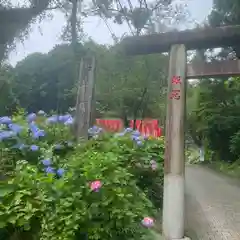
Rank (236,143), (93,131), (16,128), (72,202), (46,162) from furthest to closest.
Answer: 1. (236,143)
2. (93,131)
3. (16,128)
4. (46,162)
5. (72,202)

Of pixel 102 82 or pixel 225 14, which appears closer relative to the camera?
pixel 225 14

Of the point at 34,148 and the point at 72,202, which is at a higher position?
the point at 34,148

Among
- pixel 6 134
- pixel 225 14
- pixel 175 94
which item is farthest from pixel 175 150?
pixel 225 14

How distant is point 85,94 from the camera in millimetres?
5277

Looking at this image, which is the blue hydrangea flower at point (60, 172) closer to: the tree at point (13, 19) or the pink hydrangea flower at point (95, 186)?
the pink hydrangea flower at point (95, 186)

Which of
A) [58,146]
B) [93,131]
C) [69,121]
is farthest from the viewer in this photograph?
[93,131]

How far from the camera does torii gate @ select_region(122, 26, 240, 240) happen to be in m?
4.33

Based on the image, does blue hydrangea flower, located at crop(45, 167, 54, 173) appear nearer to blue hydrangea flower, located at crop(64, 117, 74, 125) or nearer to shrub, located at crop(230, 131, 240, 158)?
blue hydrangea flower, located at crop(64, 117, 74, 125)

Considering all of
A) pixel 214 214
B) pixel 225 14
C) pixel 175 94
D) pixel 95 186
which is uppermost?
pixel 225 14

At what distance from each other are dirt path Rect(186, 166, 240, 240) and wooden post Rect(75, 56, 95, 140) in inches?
85.6

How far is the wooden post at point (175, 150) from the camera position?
4.34 meters

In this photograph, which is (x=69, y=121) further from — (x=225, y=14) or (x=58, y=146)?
(x=225, y=14)

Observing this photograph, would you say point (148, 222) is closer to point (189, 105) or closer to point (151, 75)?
point (151, 75)

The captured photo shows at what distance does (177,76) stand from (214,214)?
342 centimetres
